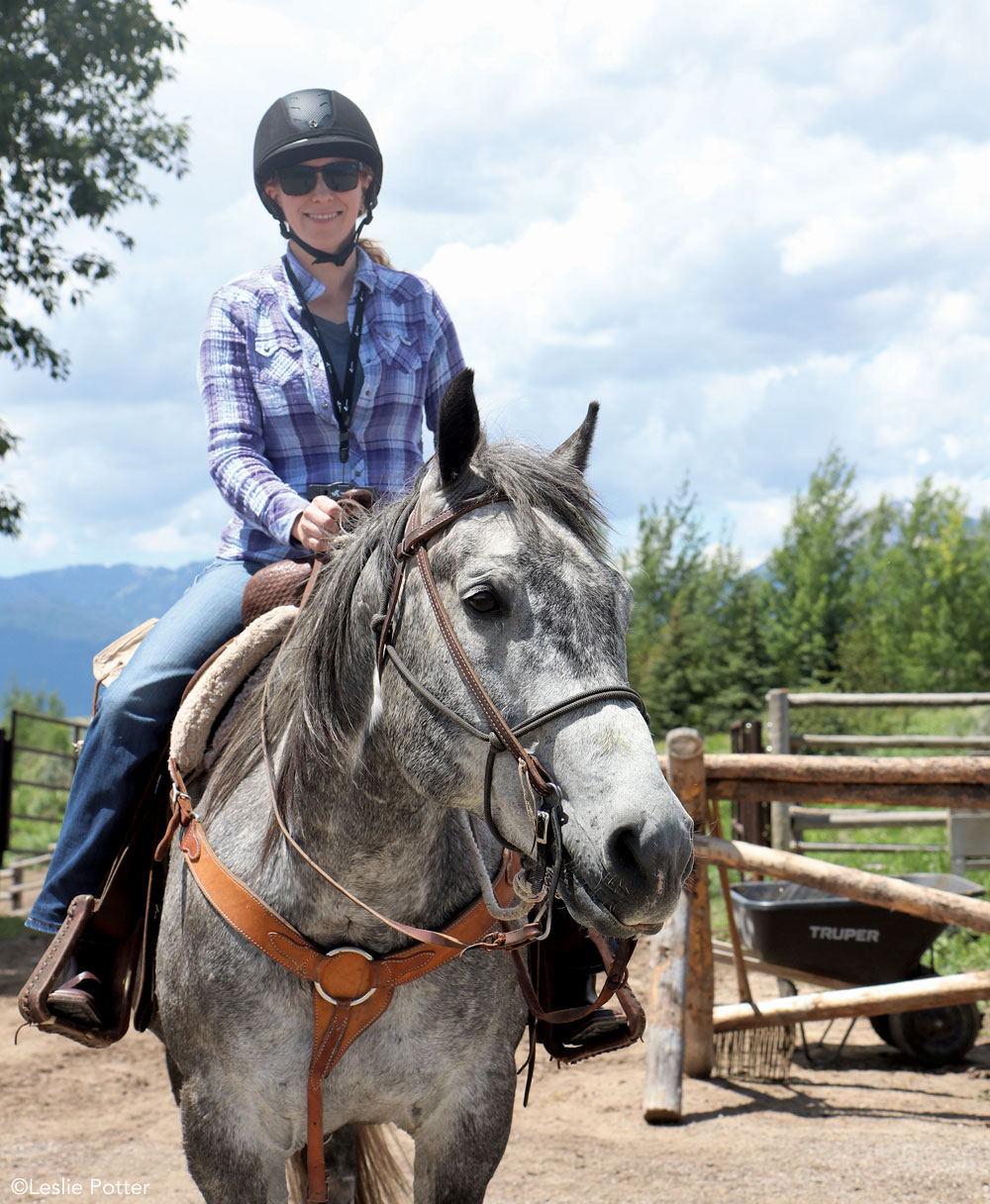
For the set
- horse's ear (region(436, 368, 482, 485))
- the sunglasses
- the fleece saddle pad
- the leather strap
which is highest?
the sunglasses

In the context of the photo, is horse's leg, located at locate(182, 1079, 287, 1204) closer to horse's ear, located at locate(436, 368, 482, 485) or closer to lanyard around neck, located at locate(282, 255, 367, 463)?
horse's ear, located at locate(436, 368, 482, 485)

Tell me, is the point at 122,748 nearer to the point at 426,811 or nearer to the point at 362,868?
the point at 362,868

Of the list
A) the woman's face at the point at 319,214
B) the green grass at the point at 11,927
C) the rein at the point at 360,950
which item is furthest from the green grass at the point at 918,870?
the green grass at the point at 11,927

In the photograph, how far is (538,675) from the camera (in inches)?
70.9

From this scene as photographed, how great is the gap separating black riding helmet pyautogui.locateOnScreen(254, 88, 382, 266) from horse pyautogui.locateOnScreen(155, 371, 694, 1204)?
1.34m

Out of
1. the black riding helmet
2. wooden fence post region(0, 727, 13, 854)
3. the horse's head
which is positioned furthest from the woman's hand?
wooden fence post region(0, 727, 13, 854)

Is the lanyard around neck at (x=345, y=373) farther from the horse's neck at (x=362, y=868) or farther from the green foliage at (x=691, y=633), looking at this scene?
the green foliage at (x=691, y=633)

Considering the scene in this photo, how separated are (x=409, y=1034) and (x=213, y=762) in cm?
85

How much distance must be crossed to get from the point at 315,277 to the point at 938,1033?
5.23m

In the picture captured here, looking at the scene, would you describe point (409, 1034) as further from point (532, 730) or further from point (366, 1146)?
point (366, 1146)

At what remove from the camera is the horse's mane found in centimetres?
203

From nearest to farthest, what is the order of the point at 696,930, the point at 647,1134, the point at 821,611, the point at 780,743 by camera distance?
the point at 647,1134, the point at 696,930, the point at 780,743, the point at 821,611

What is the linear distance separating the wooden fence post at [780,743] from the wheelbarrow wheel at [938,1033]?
363cm

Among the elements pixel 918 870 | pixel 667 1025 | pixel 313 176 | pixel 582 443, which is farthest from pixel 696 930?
pixel 918 870
